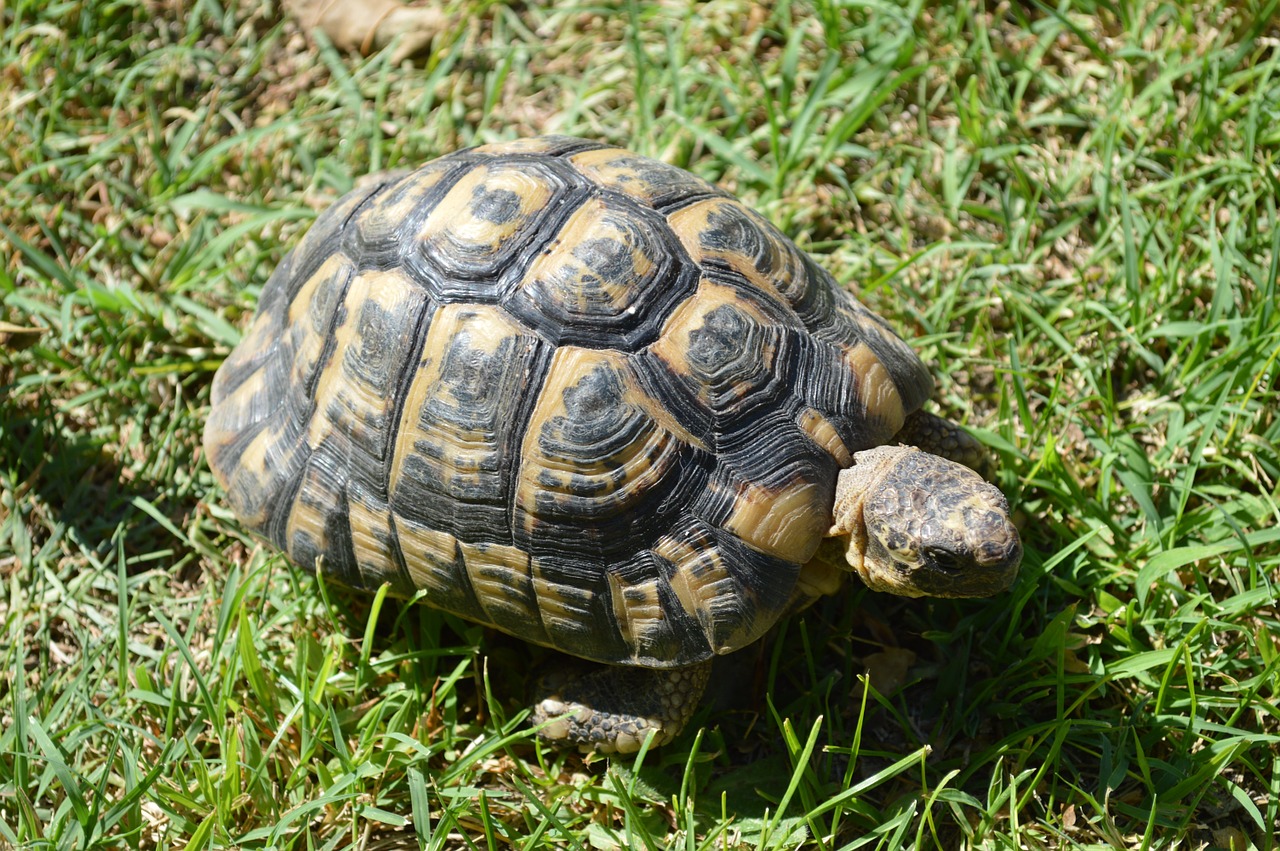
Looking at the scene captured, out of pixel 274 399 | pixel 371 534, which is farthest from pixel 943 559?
pixel 274 399

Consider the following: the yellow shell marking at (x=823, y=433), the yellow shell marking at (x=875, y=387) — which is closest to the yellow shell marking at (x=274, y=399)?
the yellow shell marking at (x=823, y=433)

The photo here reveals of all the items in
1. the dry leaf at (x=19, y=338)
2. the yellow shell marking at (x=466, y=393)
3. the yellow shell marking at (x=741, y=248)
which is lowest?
the dry leaf at (x=19, y=338)

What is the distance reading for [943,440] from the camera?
3.21 m

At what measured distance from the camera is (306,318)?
10.2 feet

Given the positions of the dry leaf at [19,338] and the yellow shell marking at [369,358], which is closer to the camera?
the yellow shell marking at [369,358]

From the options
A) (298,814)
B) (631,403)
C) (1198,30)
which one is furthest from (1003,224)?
(298,814)

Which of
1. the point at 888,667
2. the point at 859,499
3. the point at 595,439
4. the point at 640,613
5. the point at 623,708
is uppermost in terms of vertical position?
the point at 595,439

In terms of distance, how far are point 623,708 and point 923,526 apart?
1.00 meters

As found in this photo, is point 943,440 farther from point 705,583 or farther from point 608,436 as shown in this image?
point 608,436

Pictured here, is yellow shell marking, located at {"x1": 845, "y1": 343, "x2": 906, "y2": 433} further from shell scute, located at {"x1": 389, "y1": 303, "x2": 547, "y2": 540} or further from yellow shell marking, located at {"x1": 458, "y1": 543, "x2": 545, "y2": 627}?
yellow shell marking, located at {"x1": 458, "y1": 543, "x2": 545, "y2": 627}

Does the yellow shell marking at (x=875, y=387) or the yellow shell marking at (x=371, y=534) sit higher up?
the yellow shell marking at (x=875, y=387)

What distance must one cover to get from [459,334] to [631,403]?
50cm

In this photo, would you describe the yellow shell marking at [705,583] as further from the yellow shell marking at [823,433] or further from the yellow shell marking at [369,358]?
the yellow shell marking at [369,358]

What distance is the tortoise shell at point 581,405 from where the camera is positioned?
271 cm
